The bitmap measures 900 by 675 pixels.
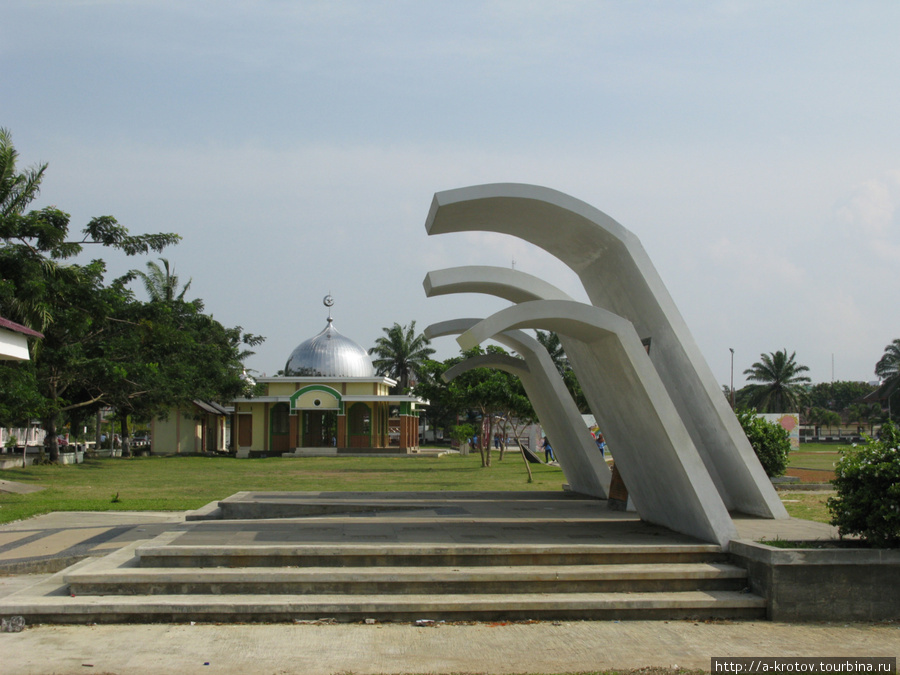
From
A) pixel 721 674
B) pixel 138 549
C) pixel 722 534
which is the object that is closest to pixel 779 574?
pixel 722 534

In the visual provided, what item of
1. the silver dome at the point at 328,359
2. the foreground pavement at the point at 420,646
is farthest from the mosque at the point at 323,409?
the foreground pavement at the point at 420,646

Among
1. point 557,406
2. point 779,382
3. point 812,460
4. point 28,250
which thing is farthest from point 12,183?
point 779,382

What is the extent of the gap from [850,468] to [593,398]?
4.23 metres

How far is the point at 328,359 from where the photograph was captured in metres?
52.8

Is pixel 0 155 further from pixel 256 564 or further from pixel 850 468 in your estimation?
pixel 850 468

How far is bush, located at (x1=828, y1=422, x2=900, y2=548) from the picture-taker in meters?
8.13

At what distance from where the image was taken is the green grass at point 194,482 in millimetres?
18062

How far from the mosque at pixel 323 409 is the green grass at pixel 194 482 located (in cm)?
1104

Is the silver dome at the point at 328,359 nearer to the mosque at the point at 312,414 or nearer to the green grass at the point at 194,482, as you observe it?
the mosque at the point at 312,414

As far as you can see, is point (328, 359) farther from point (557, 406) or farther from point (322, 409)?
point (557, 406)

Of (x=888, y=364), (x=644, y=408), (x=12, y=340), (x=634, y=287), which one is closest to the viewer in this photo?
(x=644, y=408)

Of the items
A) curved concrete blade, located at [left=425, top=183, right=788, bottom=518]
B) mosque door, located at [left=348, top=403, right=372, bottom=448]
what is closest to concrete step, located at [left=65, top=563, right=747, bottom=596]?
curved concrete blade, located at [left=425, top=183, right=788, bottom=518]

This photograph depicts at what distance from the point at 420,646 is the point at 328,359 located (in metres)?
46.3

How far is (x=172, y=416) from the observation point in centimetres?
5034
